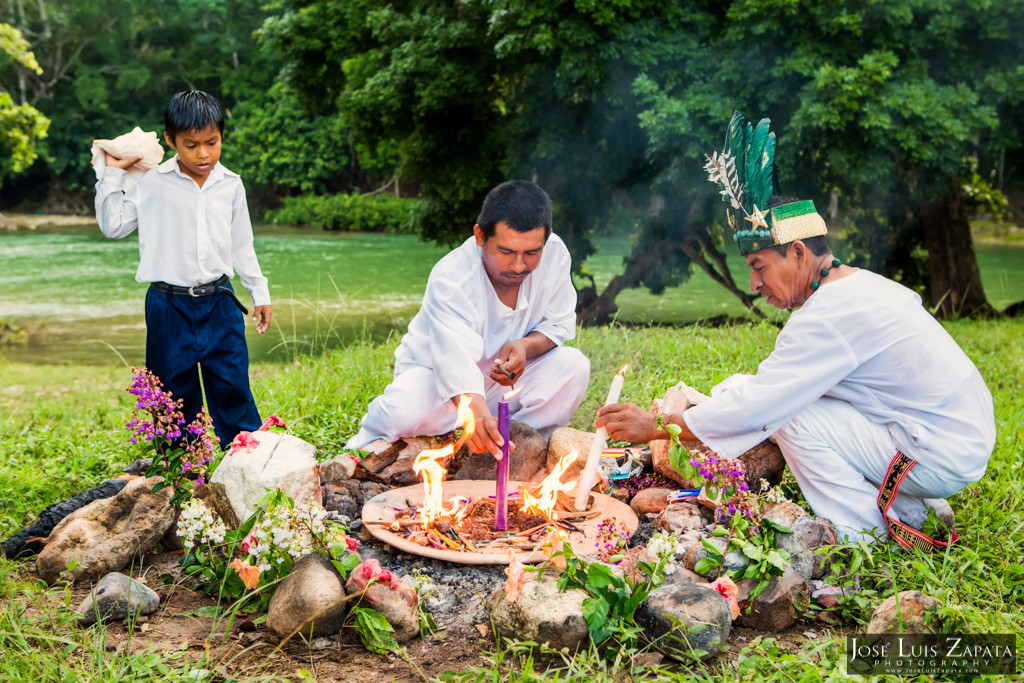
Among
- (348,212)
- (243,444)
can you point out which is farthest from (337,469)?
(348,212)

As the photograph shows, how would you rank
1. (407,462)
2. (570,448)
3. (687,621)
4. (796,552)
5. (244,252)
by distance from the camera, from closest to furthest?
1. (687,621)
2. (796,552)
3. (570,448)
4. (407,462)
5. (244,252)

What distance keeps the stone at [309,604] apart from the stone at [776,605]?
1.24 meters

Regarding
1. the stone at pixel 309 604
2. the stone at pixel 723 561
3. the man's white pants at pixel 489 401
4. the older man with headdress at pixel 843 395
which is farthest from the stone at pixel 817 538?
the stone at pixel 309 604

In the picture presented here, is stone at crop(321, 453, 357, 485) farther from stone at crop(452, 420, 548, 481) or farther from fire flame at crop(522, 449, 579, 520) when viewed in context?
fire flame at crop(522, 449, 579, 520)

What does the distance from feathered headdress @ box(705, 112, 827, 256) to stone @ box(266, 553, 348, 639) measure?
1.83 meters

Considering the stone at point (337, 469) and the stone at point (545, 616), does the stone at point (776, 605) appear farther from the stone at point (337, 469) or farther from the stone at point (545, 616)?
the stone at point (337, 469)

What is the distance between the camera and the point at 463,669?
2.49 m

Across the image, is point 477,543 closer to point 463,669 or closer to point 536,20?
point 463,669

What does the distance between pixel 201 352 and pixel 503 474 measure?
6.12 feet

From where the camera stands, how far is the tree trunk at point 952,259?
9.54 meters

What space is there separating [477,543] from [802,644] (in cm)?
108

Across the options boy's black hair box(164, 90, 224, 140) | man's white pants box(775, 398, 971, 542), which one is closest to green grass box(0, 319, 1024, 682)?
man's white pants box(775, 398, 971, 542)

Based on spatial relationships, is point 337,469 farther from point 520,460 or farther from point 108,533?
point 108,533

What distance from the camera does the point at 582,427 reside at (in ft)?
15.1
